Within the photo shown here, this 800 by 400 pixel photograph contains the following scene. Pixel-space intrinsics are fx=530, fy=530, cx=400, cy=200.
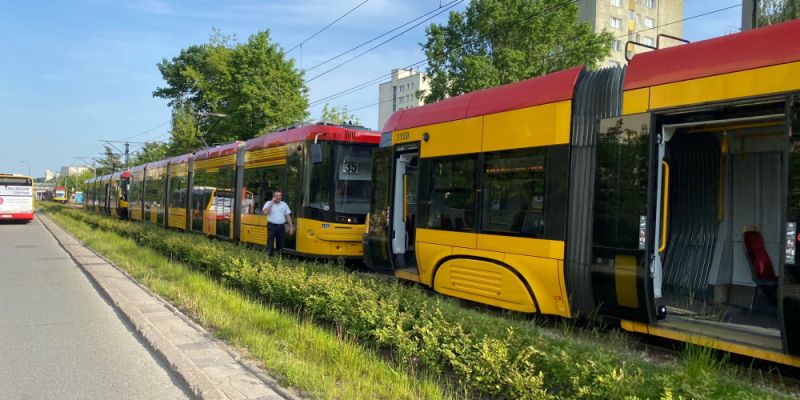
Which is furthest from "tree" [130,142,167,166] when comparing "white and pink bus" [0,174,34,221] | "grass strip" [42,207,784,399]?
"grass strip" [42,207,784,399]

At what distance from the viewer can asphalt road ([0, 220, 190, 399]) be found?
15.5 ft

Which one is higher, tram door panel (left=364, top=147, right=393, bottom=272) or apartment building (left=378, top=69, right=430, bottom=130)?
apartment building (left=378, top=69, right=430, bottom=130)

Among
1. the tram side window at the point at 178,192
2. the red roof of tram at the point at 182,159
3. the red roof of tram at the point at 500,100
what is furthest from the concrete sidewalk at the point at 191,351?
the red roof of tram at the point at 182,159

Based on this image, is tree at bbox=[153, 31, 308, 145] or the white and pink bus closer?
tree at bbox=[153, 31, 308, 145]

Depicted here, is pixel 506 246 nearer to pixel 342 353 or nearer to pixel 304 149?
pixel 342 353

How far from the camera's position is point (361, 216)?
12312 millimetres

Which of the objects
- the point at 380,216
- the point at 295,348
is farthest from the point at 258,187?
the point at 295,348

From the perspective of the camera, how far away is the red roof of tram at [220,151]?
16969mm

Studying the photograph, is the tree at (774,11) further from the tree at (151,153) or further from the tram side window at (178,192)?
the tree at (151,153)

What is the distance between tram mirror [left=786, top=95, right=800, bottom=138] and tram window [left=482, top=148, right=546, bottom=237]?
8.22 ft

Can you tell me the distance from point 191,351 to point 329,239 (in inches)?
257

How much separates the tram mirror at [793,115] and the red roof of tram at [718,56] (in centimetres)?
35

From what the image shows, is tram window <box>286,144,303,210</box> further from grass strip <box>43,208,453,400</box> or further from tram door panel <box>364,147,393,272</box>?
grass strip <box>43,208,453,400</box>

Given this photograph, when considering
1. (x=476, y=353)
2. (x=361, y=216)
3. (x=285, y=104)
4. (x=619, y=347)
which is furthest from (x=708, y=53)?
(x=285, y=104)
